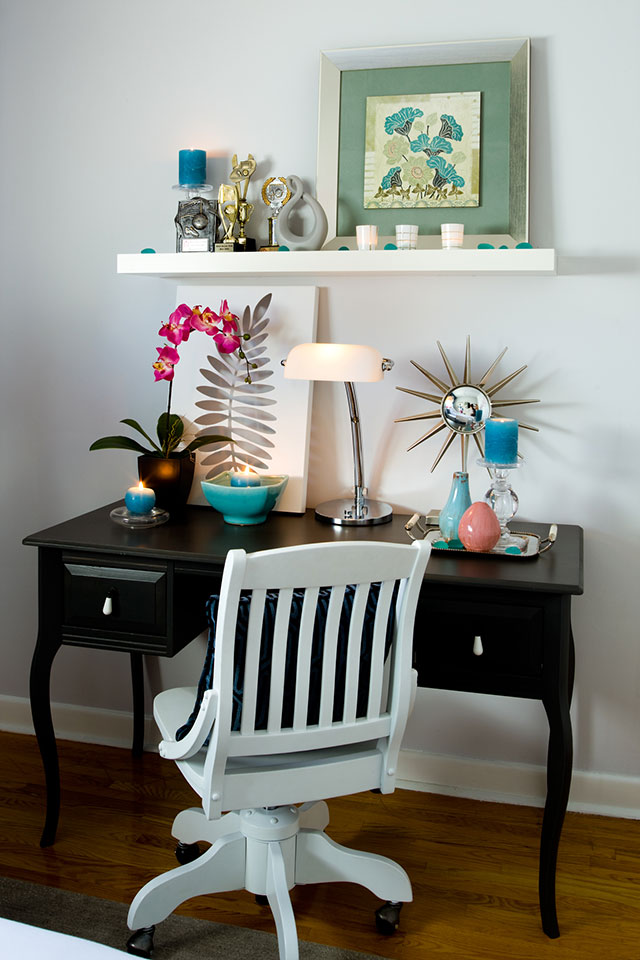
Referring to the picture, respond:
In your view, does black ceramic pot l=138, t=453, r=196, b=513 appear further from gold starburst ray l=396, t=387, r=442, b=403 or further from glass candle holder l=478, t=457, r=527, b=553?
glass candle holder l=478, t=457, r=527, b=553

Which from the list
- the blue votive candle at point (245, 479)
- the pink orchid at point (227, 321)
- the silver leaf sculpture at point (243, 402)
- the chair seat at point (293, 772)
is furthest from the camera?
the silver leaf sculpture at point (243, 402)

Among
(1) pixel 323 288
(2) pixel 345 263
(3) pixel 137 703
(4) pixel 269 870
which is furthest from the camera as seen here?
(3) pixel 137 703

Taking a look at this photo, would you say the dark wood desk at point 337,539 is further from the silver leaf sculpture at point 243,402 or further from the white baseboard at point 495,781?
the white baseboard at point 495,781

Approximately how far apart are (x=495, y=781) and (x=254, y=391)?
1281mm

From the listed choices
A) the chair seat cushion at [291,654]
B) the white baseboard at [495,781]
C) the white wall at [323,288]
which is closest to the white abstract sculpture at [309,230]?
the white wall at [323,288]

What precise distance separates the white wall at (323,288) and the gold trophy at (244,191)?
0.04 metres

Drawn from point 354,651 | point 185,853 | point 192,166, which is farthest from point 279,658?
point 192,166

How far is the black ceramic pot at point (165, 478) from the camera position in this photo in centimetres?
233

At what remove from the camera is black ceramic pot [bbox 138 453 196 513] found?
2.33m

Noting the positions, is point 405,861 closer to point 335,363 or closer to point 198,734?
point 198,734

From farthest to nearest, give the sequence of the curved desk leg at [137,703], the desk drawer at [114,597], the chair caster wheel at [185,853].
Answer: the curved desk leg at [137,703], the chair caster wheel at [185,853], the desk drawer at [114,597]

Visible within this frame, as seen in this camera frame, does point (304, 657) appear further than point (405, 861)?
No

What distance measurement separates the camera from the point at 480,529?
1997 millimetres

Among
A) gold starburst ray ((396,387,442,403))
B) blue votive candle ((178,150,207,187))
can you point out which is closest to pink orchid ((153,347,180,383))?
blue votive candle ((178,150,207,187))
